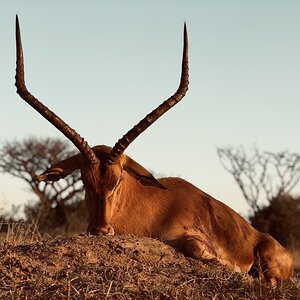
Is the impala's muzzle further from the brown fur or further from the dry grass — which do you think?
the dry grass

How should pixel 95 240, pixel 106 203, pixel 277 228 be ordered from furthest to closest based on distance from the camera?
pixel 277 228
pixel 106 203
pixel 95 240

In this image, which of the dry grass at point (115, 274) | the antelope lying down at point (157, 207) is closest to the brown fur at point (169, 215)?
the antelope lying down at point (157, 207)

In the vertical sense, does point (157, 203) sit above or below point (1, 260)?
above

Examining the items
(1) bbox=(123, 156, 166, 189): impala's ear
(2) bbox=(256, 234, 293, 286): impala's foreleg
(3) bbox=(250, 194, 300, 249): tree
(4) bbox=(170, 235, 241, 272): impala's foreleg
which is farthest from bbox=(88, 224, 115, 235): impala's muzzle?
(3) bbox=(250, 194, 300, 249): tree

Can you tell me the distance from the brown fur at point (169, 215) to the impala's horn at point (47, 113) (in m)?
0.20

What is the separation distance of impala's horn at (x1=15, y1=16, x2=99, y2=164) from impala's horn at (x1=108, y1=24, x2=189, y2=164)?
0.86 feet

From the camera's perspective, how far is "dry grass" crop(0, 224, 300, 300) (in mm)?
6613

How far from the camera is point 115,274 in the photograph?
704 centimetres

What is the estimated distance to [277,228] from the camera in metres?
32.6

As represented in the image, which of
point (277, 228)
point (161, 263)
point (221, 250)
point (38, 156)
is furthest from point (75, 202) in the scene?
point (161, 263)

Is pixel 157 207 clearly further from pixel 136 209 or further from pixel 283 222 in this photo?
pixel 283 222

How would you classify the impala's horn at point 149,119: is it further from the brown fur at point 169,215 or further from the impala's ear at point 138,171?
the impala's ear at point 138,171

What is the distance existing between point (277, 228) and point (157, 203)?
23.1 m

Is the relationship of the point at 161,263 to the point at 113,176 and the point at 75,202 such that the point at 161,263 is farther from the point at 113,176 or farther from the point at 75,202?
the point at 75,202
